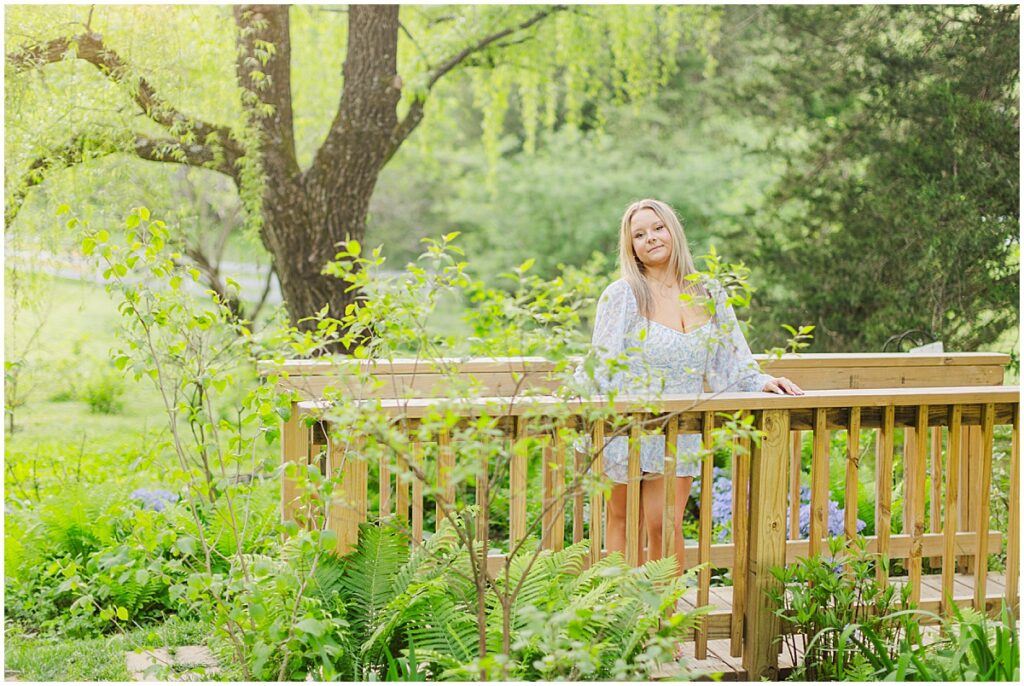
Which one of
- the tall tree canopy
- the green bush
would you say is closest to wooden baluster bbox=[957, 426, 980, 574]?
the tall tree canopy

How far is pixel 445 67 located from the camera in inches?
303

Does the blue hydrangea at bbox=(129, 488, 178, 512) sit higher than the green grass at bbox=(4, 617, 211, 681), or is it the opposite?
the blue hydrangea at bbox=(129, 488, 178, 512)

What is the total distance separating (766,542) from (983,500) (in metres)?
0.90

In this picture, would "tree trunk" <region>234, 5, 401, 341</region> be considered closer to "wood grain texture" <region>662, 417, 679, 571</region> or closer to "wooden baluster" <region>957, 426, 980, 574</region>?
"wood grain texture" <region>662, 417, 679, 571</region>

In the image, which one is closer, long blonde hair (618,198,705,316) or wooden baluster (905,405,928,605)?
wooden baluster (905,405,928,605)

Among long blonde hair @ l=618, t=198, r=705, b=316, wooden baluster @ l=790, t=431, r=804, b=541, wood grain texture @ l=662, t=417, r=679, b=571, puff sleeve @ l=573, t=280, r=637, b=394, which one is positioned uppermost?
long blonde hair @ l=618, t=198, r=705, b=316

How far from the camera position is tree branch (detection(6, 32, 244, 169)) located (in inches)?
235

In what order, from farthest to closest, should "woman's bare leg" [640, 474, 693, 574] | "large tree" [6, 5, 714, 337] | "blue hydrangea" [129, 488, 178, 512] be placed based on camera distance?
"large tree" [6, 5, 714, 337], "blue hydrangea" [129, 488, 178, 512], "woman's bare leg" [640, 474, 693, 574]

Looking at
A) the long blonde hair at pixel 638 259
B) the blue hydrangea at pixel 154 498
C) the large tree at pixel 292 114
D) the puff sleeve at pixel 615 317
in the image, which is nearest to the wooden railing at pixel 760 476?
the puff sleeve at pixel 615 317

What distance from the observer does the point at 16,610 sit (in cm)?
450

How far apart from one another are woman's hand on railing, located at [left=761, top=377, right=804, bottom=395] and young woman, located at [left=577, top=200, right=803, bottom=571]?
4cm

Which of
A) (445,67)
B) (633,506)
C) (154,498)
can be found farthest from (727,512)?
(445,67)

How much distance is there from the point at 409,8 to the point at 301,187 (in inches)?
91.8

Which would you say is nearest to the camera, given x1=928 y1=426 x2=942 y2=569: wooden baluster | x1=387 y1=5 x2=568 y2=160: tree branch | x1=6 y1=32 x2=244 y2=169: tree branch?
x1=928 y1=426 x2=942 y2=569: wooden baluster
